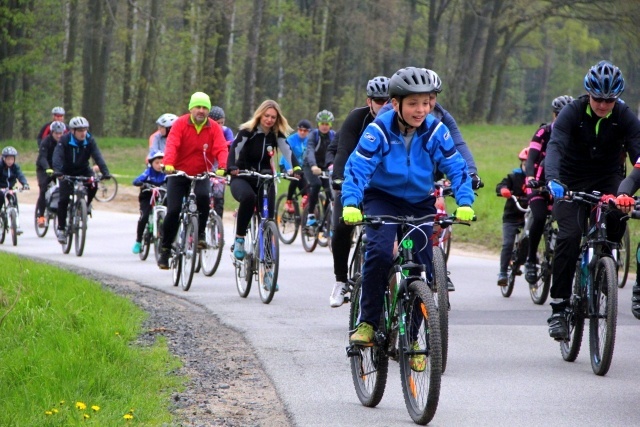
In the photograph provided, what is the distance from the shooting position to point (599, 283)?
7.72m

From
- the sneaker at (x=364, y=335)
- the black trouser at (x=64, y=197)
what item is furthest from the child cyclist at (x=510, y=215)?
the black trouser at (x=64, y=197)

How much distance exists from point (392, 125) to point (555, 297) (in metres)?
2.38

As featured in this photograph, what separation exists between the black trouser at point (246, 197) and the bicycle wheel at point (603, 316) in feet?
15.4

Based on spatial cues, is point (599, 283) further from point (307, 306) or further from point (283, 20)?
point (283, 20)

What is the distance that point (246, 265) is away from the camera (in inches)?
473

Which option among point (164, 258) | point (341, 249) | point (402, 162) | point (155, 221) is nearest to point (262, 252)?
point (164, 258)

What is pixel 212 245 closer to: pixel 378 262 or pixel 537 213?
pixel 537 213

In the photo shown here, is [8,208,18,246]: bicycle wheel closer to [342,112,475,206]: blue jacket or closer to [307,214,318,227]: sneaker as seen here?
[307,214,318,227]: sneaker

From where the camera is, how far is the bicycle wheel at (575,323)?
799 centimetres

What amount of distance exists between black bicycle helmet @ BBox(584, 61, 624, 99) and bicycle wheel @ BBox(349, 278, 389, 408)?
2252mm

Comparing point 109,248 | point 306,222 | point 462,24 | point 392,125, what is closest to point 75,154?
point 109,248

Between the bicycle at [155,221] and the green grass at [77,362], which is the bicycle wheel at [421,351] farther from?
the bicycle at [155,221]

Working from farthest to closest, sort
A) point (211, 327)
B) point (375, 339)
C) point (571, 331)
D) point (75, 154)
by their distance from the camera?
point (75, 154)
point (211, 327)
point (571, 331)
point (375, 339)

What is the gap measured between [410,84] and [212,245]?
714 centimetres
